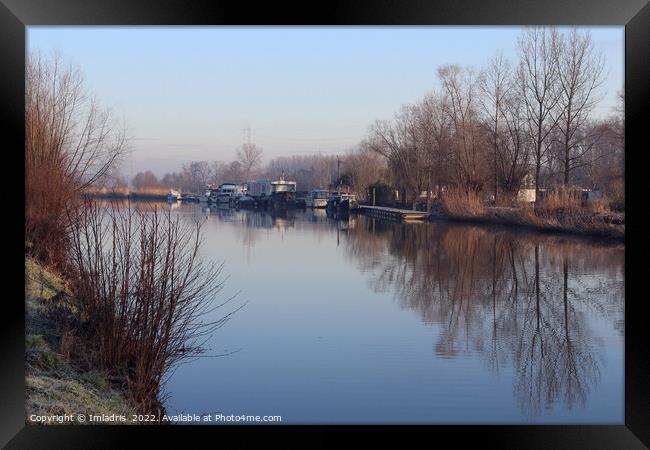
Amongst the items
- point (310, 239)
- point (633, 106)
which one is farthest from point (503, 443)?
point (310, 239)

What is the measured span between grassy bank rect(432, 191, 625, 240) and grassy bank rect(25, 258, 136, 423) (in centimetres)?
1473

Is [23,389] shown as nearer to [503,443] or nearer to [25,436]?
[25,436]

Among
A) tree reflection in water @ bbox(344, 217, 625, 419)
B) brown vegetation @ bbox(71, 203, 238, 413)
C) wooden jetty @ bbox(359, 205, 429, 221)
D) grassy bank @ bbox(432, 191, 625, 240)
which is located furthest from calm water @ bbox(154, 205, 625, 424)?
wooden jetty @ bbox(359, 205, 429, 221)

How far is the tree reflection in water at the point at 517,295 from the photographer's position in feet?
27.3

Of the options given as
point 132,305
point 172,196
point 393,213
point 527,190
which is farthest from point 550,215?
point 132,305

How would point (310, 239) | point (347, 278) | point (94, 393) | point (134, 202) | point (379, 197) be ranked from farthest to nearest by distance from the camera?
point (379, 197) < point (310, 239) < point (347, 278) < point (134, 202) < point (94, 393)

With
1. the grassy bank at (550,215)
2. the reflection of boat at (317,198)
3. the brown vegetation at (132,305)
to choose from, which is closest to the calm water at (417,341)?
the brown vegetation at (132,305)

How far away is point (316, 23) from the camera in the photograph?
511 cm

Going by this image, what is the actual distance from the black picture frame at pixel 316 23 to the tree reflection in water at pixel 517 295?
1.92 meters

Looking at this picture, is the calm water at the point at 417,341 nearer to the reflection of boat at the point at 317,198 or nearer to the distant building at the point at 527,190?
the distant building at the point at 527,190

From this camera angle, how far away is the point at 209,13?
505cm

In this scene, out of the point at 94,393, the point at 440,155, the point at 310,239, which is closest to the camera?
the point at 94,393

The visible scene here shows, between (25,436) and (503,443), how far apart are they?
112 inches

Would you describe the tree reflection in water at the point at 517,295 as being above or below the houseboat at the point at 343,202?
below
